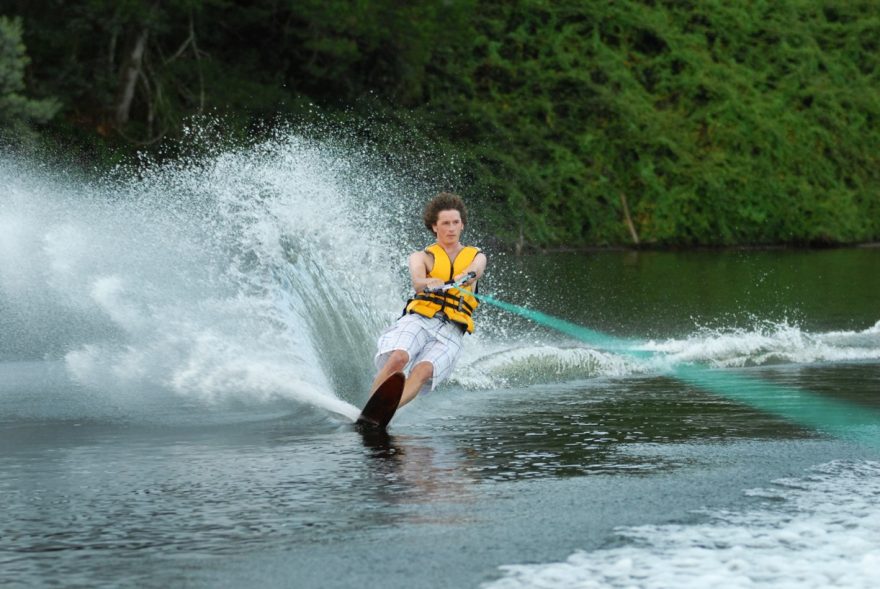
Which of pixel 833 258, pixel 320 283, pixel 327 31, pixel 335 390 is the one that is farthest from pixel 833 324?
pixel 327 31

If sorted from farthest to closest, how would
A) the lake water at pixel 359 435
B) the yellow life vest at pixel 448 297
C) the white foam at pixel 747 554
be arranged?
the yellow life vest at pixel 448 297
the lake water at pixel 359 435
the white foam at pixel 747 554

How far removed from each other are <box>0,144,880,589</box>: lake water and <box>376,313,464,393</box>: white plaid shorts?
31 centimetres

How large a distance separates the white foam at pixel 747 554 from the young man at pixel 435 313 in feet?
9.08

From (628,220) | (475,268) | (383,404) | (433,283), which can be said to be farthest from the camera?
(628,220)

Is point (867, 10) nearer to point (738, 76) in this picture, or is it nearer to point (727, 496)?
point (738, 76)

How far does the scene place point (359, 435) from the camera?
7.86m

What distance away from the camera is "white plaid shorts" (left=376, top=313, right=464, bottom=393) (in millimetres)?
8500

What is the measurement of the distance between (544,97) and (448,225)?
91.0 feet

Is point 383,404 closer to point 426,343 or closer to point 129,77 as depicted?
point 426,343

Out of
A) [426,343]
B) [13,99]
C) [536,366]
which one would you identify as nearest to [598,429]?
[426,343]

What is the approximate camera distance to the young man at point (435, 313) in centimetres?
845

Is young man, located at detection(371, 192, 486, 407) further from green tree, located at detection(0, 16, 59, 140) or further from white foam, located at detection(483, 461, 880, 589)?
green tree, located at detection(0, 16, 59, 140)

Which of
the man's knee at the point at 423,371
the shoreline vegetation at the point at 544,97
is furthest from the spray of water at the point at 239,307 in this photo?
the shoreline vegetation at the point at 544,97

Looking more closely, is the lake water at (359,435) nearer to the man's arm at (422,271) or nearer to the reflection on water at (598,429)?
the reflection on water at (598,429)
